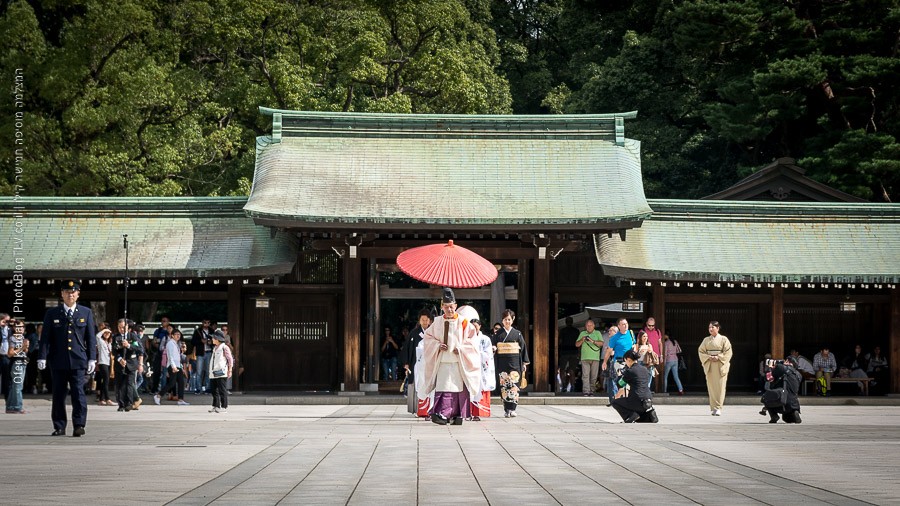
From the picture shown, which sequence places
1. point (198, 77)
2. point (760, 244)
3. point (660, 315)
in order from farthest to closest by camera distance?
1. point (198, 77)
2. point (760, 244)
3. point (660, 315)

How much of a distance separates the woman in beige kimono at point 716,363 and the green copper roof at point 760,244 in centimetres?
472

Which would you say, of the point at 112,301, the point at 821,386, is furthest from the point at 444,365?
the point at 821,386

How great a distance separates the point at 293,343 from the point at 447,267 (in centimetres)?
621

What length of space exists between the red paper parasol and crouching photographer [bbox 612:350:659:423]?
413 cm

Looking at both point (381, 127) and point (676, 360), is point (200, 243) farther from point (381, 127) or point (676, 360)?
point (676, 360)

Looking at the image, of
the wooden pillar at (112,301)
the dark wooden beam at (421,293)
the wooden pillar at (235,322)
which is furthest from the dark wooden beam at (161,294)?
the dark wooden beam at (421,293)

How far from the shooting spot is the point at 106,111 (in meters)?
35.0

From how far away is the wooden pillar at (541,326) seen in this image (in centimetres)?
2522

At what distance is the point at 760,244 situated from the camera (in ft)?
90.6

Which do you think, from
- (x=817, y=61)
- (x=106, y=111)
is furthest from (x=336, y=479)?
(x=817, y=61)

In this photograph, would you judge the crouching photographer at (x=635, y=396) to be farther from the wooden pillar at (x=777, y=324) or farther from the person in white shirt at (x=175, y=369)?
the person in white shirt at (x=175, y=369)

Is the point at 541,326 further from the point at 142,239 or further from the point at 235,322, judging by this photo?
the point at 142,239

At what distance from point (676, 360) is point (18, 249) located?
14.8 m

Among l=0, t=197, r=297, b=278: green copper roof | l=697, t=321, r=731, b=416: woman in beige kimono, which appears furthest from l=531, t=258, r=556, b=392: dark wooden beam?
l=0, t=197, r=297, b=278: green copper roof
